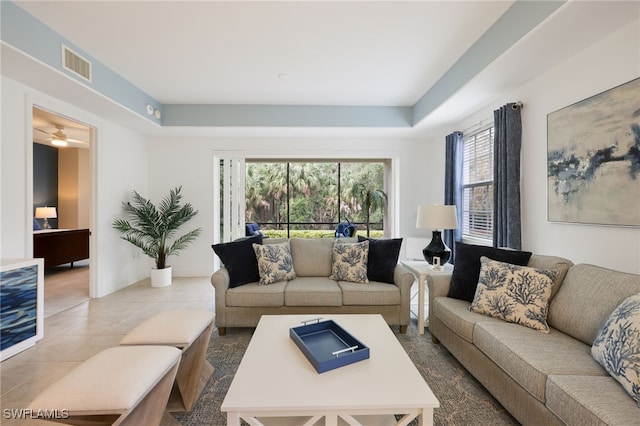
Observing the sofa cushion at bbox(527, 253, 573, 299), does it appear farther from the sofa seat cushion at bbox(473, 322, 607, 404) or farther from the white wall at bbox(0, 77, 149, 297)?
the white wall at bbox(0, 77, 149, 297)

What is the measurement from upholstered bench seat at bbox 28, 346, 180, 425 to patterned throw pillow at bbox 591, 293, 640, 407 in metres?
2.10

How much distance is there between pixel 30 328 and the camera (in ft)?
8.09

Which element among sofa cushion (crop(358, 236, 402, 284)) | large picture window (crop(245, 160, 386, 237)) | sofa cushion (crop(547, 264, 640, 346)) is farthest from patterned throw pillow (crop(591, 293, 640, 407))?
large picture window (crop(245, 160, 386, 237))

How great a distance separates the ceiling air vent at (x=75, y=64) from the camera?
257 cm

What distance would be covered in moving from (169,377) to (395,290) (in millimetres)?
1983

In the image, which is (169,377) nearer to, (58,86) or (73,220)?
(58,86)

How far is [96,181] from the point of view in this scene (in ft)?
12.5

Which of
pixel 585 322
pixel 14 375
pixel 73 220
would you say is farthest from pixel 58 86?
pixel 73 220

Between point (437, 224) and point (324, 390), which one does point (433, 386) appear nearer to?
point (324, 390)

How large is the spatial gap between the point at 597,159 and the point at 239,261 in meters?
3.08

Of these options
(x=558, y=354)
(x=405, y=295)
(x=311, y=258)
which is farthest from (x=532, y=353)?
(x=311, y=258)

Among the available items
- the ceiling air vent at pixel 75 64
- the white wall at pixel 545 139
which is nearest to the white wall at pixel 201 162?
the ceiling air vent at pixel 75 64

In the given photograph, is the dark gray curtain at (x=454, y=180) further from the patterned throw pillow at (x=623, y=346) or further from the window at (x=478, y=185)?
the patterned throw pillow at (x=623, y=346)

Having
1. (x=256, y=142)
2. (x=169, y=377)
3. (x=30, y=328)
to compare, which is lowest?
(x=30, y=328)
